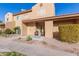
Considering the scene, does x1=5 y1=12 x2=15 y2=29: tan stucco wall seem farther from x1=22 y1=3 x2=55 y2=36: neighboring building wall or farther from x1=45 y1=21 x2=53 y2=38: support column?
x1=45 y1=21 x2=53 y2=38: support column

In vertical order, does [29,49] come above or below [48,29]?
below

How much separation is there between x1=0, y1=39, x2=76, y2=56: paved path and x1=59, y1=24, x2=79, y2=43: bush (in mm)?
426

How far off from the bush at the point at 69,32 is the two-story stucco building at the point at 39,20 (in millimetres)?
128

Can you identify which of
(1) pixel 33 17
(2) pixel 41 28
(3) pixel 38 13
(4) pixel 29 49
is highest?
(3) pixel 38 13

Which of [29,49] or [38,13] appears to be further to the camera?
[38,13]

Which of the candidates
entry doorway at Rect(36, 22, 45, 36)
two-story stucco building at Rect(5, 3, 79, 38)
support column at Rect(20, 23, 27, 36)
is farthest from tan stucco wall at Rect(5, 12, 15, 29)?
entry doorway at Rect(36, 22, 45, 36)

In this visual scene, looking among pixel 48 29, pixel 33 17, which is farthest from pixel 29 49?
pixel 33 17

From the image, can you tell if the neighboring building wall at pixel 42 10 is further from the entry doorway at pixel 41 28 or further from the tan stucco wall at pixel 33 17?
the entry doorway at pixel 41 28

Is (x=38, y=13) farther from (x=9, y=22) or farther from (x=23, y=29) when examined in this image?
(x=9, y=22)

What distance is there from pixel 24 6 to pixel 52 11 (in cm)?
83

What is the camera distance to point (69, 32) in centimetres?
603

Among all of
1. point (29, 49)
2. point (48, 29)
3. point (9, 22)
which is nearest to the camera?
point (29, 49)

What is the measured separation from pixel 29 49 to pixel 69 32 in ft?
4.24

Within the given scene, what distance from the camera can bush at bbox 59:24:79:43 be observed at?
5.90 metres
